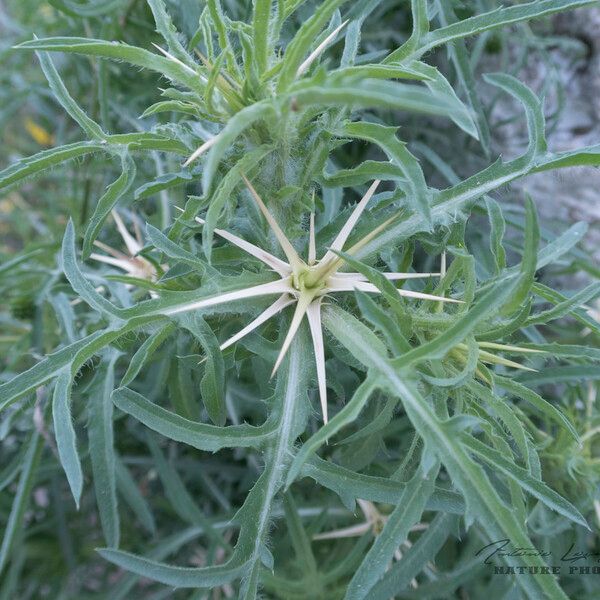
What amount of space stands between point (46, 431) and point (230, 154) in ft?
2.00

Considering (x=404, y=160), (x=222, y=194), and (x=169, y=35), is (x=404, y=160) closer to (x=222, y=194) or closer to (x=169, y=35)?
(x=222, y=194)

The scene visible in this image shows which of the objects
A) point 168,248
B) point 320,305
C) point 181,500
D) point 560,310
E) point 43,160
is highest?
point 43,160

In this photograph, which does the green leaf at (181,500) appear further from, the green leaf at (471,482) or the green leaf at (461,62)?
the green leaf at (461,62)

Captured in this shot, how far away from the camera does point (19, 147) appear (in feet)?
7.27

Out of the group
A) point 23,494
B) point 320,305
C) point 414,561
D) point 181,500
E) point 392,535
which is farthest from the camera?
point 181,500

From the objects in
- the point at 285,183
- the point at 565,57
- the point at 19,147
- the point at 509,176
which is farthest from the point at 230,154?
the point at 19,147

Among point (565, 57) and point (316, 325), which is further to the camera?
point (565, 57)

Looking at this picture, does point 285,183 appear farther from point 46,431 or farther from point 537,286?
point 46,431

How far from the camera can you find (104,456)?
866 mm

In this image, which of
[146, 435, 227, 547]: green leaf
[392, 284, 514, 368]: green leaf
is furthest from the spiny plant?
[146, 435, 227, 547]: green leaf

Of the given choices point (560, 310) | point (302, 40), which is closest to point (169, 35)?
point (302, 40)

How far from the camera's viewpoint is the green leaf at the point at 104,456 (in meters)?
0.86
